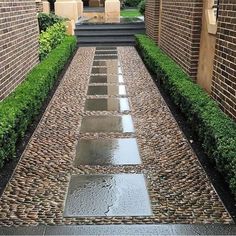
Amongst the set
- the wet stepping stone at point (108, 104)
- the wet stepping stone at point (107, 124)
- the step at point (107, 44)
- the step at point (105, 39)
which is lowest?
the wet stepping stone at point (107, 124)

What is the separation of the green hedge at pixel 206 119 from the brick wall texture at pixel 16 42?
269cm

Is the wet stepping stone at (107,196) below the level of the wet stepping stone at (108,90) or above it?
below

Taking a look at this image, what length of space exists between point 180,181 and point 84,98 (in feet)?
11.9

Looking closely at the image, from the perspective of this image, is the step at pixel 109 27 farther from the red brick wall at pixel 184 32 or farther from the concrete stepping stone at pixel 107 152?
the concrete stepping stone at pixel 107 152

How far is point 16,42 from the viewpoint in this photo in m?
6.57

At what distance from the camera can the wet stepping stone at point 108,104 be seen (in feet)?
21.4

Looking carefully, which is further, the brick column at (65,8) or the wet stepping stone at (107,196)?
the brick column at (65,8)

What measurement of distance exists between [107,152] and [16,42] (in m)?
3.05

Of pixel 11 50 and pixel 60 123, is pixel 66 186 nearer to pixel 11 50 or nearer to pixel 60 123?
pixel 60 123

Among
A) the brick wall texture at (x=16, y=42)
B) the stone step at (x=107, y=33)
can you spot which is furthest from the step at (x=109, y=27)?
the brick wall texture at (x=16, y=42)

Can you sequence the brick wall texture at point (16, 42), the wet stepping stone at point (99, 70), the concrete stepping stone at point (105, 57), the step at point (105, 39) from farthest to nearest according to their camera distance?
the step at point (105, 39), the concrete stepping stone at point (105, 57), the wet stepping stone at point (99, 70), the brick wall texture at point (16, 42)

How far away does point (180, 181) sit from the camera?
3967mm

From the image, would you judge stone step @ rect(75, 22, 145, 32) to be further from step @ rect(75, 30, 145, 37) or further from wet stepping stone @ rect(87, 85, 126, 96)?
wet stepping stone @ rect(87, 85, 126, 96)

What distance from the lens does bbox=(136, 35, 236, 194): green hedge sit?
11.9 feet
